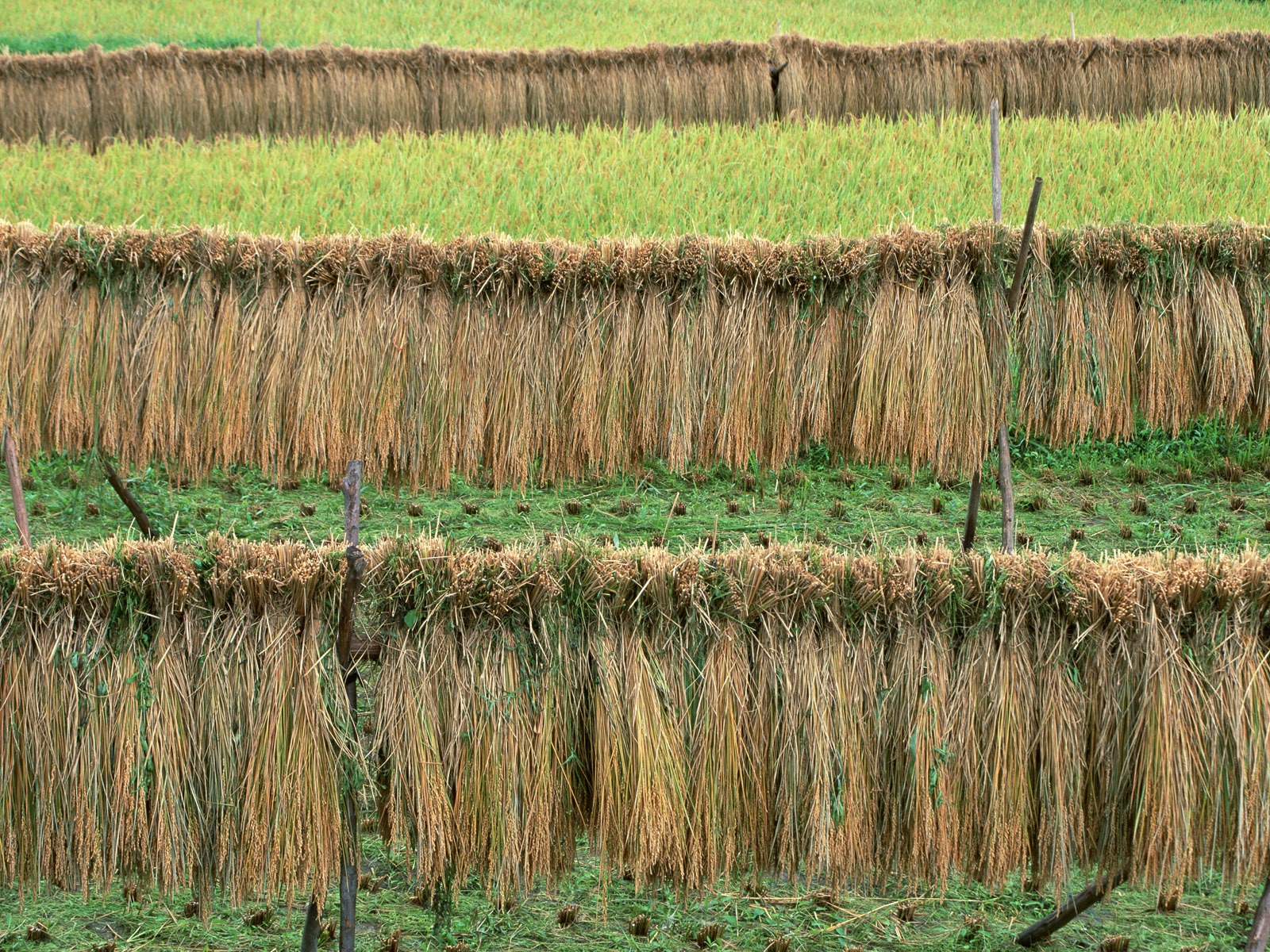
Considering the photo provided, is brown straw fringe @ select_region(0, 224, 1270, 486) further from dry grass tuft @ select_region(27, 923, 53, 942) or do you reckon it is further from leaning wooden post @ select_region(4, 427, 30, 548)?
dry grass tuft @ select_region(27, 923, 53, 942)

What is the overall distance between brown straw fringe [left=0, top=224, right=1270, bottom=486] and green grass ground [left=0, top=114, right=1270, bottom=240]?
158 cm

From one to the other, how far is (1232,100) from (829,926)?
7.51m

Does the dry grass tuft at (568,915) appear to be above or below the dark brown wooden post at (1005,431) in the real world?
below

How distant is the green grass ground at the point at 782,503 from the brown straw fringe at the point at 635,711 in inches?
88.7

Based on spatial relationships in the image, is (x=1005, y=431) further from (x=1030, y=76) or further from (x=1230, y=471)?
Answer: (x=1030, y=76)

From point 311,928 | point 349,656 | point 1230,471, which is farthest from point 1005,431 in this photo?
point 311,928

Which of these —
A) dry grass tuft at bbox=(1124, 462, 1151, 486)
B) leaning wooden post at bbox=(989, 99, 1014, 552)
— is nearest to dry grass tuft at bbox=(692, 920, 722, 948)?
leaning wooden post at bbox=(989, 99, 1014, 552)

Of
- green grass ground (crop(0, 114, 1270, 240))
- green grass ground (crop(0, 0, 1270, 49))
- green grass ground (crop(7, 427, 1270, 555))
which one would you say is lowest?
green grass ground (crop(7, 427, 1270, 555))

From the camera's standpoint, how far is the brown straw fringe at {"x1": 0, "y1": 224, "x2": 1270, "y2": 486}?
3.98 m

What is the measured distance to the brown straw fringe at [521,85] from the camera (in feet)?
27.5

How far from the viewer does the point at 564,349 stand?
4.06 meters

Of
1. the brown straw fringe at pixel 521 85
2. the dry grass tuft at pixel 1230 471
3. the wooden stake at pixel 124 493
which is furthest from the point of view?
the brown straw fringe at pixel 521 85

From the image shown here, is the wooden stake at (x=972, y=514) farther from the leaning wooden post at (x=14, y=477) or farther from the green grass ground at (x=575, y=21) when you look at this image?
the green grass ground at (x=575, y=21)

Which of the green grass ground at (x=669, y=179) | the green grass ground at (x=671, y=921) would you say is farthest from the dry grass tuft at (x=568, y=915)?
the green grass ground at (x=669, y=179)
